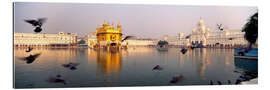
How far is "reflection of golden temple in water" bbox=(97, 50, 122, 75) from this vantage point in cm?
445

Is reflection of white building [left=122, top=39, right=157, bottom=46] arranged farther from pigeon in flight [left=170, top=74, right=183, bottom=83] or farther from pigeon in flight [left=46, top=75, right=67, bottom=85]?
pigeon in flight [left=46, top=75, right=67, bottom=85]

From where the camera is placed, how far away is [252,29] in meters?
4.71

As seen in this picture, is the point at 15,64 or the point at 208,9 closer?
the point at 15,64

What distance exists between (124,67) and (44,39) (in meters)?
1.45

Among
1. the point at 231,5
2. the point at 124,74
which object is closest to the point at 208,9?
the point at 231,5

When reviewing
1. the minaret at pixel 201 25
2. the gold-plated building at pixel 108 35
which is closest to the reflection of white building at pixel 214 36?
the minaret at pixel 201 25

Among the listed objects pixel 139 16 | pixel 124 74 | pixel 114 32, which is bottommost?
pixel 124 74

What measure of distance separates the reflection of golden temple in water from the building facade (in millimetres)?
563

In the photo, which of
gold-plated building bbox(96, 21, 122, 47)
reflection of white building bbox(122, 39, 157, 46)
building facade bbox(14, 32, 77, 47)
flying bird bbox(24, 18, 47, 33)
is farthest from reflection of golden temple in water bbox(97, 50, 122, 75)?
flying bird bbox(24, 18, 47, 33)

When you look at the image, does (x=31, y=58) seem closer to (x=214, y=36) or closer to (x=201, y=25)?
(x=201, y=25)

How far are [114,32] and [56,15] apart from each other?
1.03m

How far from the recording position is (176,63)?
4.61 m

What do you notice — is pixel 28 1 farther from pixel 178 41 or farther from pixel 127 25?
pixel 178 41

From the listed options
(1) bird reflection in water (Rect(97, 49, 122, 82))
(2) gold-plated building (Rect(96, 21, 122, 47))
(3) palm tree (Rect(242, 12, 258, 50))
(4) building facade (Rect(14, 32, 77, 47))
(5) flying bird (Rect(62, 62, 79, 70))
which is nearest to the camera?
(4) building facade (Rect(14, 32, 77, 47))
